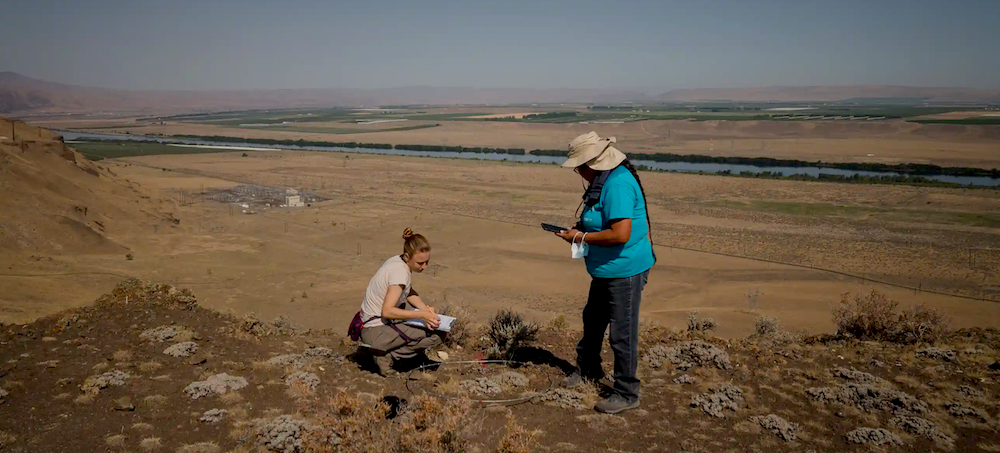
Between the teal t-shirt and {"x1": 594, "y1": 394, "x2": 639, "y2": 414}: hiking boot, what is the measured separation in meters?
1.02

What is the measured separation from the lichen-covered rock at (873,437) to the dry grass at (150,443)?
184 inches

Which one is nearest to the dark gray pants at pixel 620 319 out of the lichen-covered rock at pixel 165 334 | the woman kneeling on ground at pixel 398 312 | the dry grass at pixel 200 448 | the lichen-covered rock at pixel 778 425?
the lichen-covered rock at pixel 778 425

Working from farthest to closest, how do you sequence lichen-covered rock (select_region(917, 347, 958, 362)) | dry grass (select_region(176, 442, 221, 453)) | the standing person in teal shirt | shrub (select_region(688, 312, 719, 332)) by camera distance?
shrub (select_region(688, 312, 719, 332)), lichen-covered rock (select_region(917, 347, 958, 362)), the standing person in teal shirt, dry grass (select_region(176, 442, 221, 453))

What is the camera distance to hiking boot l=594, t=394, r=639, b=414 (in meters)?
4.84

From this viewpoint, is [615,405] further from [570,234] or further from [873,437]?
[873,437]

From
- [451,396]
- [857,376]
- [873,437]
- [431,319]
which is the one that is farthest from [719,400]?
[431,319]

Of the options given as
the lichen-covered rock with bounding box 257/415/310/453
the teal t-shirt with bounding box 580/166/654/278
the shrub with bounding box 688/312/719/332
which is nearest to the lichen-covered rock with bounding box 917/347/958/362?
the shrub with bounding box 688/312/719/332

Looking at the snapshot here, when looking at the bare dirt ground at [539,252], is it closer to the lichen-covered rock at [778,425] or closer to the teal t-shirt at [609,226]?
the lichen-covered rock at [778,425]

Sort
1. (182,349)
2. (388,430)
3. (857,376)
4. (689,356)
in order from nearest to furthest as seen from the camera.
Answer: (388,430), (857,376), (182,349), (689,356)

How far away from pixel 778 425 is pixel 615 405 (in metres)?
1.15

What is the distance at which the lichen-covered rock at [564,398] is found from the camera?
5.00 m

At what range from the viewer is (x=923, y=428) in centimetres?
460

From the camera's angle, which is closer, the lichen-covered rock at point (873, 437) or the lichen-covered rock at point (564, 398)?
the lichen-covered rock at point (873, 437)

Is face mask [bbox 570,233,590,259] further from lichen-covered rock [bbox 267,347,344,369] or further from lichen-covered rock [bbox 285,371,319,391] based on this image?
lichen-covered rock [bbox 267,347,344,369]
